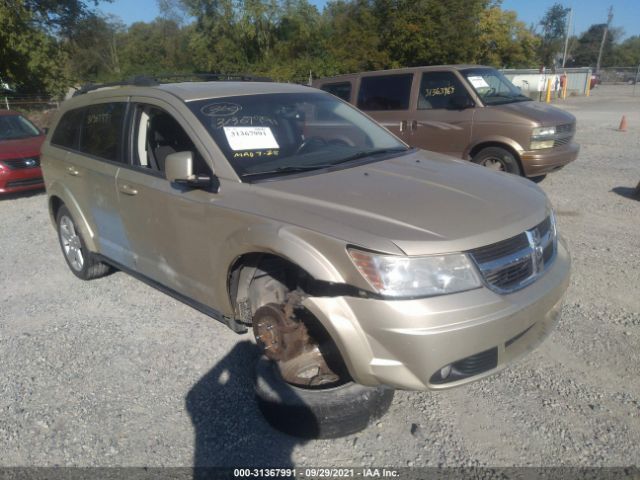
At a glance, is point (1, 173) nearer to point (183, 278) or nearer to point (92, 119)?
point (92, 119)

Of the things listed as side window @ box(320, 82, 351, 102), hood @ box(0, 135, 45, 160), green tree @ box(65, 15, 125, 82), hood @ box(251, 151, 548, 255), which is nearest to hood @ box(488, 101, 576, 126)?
side window @ box(320, 82, 351, 102)

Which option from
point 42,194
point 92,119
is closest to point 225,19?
point 42,194

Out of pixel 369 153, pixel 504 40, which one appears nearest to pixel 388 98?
pixel 369 153

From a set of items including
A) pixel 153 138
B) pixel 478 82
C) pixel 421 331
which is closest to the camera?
pixel 421 331

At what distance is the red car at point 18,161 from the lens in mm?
9141

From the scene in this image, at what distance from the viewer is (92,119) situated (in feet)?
15.0

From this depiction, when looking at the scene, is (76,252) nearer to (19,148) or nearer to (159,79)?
Result: (159,79)

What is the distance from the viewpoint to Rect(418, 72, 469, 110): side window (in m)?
7.98

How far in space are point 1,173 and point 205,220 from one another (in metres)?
7.60

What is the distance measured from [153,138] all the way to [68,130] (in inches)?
61.0

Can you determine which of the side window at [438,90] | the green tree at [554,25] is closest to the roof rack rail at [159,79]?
the side window at [438,90]

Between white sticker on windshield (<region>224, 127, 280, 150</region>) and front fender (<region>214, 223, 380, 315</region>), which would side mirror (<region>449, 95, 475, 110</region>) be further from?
front fender (<region>214, 223, 380, 315</region>)

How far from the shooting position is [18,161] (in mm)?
9312

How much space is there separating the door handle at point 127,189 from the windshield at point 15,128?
765 centimetres
